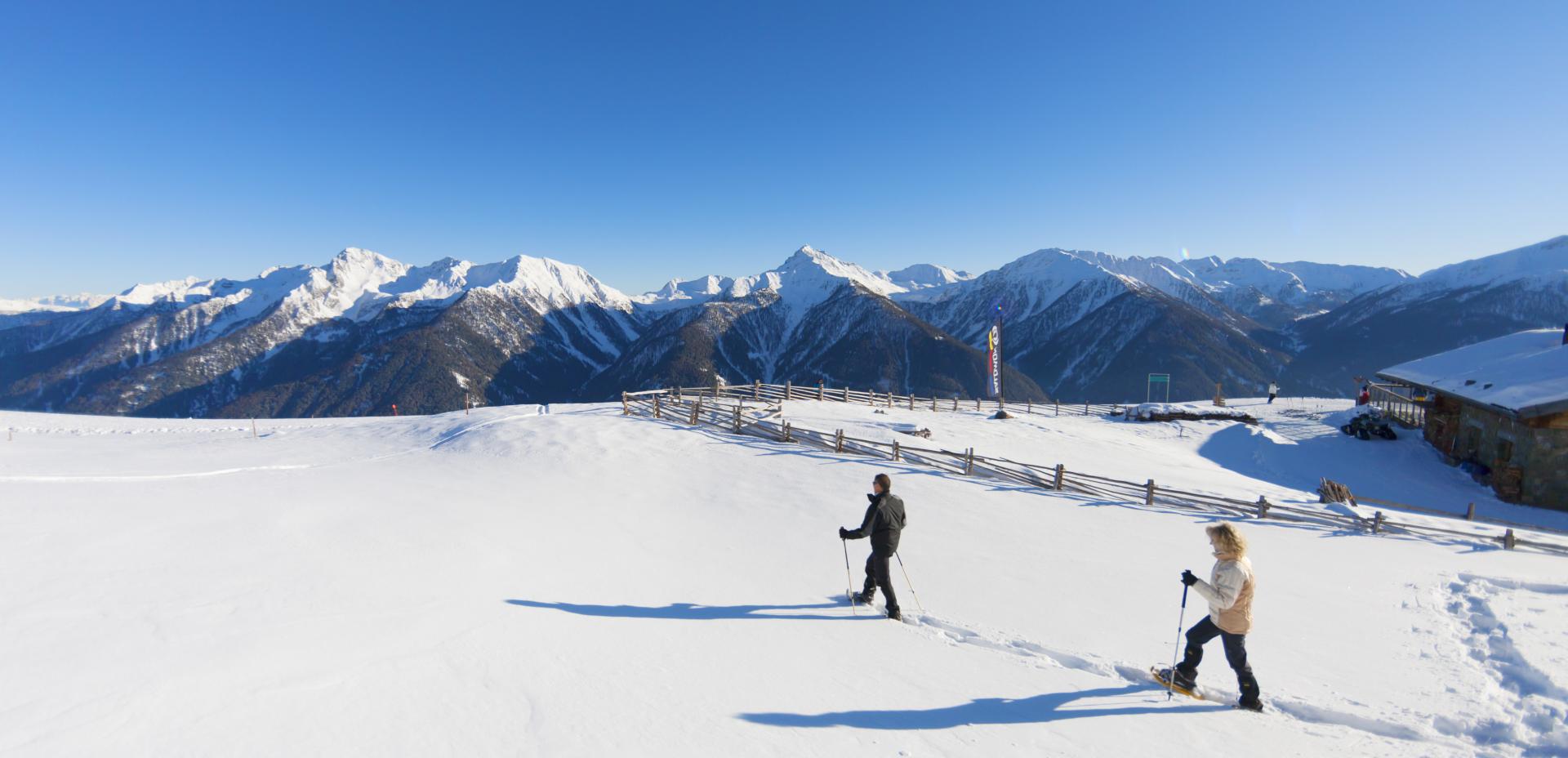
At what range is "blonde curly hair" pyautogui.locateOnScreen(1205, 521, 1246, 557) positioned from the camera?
554 centimetres

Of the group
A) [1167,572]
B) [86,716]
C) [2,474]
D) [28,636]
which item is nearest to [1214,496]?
[1167,572]

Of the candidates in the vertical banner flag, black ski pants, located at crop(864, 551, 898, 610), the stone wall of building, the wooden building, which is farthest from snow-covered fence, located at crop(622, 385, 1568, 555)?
the vertical banner flag

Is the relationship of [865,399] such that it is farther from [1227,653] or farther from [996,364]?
[1227,653]

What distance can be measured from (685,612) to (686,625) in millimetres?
499

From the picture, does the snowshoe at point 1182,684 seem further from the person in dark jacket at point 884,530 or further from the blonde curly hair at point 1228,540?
the person in dark jacket at point 884,530

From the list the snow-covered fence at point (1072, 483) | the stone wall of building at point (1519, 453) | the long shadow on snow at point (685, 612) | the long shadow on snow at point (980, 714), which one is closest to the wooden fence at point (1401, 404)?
the stone wall of building at point (1519, 453)

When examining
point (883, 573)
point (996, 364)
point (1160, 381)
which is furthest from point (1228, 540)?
point (1160, 381)

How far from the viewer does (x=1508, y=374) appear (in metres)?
25.7

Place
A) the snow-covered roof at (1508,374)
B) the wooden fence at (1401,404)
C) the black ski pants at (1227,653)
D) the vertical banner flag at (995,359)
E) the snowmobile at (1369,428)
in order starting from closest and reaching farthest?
the black ski pants at (1227,653), the snow-covered roof at (1508,374), the snowmobile at (1369,428), the wooden fence at (1401,404), the vertical banner flag at (995,359)

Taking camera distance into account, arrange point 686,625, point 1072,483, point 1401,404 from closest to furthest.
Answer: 1. point 686,625
2. point 1072,483
3. point 1401,404

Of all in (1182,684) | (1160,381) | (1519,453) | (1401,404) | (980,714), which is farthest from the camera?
(1160,381)

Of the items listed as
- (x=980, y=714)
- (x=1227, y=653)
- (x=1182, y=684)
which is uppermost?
(x=1227, y=653)

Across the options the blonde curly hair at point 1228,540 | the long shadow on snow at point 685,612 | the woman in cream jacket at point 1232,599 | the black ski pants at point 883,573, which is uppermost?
the blonde curly hair at point 1228,540

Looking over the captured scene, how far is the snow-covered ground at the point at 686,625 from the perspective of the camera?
4.95 metres
